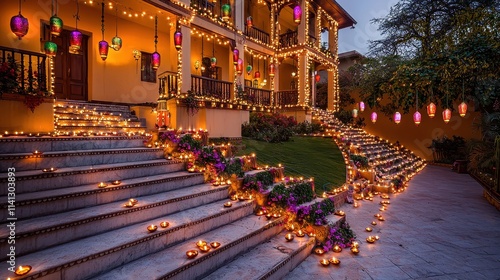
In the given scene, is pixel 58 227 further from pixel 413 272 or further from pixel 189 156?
pixel 413 272

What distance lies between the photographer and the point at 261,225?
4.30 m

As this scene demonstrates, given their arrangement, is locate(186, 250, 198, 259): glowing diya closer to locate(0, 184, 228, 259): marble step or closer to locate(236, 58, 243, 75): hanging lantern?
locate(0, 184, 228, 259): marble step

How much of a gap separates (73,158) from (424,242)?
6270 millimetres

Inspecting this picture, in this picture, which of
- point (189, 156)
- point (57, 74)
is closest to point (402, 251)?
point (189, 156)

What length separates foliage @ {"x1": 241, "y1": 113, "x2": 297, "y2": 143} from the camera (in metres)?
10.7

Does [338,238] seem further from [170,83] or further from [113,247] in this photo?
[170,83]

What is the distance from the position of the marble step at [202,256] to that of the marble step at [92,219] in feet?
2.08

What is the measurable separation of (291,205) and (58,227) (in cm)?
353

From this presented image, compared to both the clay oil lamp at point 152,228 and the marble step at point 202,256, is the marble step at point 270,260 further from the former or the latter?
the clay oil lamp at point 152,228

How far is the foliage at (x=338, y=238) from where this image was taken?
4.47m

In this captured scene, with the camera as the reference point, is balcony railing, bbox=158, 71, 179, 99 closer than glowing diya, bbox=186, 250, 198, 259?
No

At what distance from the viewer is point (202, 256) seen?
3.14 metres

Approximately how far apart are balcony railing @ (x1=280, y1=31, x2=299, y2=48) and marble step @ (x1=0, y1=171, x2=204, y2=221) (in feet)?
46.9

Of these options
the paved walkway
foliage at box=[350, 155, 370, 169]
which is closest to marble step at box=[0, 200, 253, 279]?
the paved walkway
